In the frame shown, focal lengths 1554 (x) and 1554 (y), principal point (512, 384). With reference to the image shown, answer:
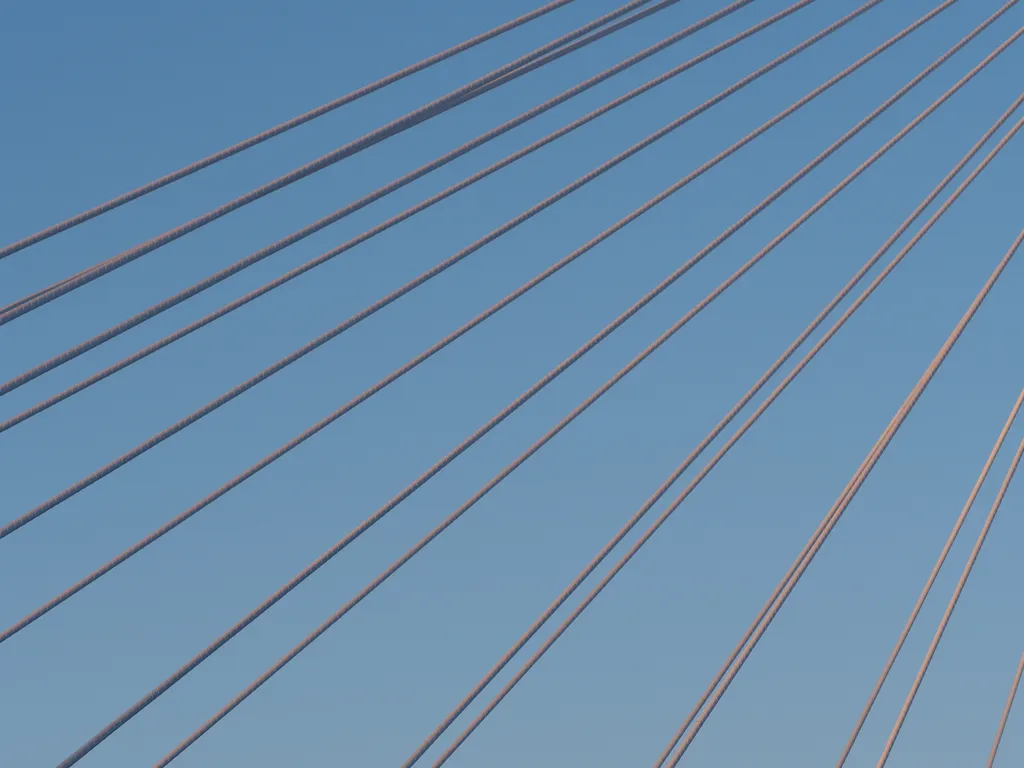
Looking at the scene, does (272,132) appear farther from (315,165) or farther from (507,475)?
(507,475)

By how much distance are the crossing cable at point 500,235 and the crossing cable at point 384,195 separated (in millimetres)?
201

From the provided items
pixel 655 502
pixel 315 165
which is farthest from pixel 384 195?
pixel 655 502

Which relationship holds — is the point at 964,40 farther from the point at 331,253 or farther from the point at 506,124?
the point at 331,253

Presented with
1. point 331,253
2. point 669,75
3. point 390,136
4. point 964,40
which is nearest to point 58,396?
point 331,253

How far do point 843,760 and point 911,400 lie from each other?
1830 millimetres

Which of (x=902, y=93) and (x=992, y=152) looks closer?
(x=902, y=93)

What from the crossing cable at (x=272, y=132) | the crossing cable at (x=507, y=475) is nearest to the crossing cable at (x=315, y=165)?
the crossing cable at (x=272, y=132)

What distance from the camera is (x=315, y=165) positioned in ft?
19.6

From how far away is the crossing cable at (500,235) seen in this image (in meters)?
5.39

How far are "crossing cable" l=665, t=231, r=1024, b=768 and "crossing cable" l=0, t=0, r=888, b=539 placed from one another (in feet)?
4.29

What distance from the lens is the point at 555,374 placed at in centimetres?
673

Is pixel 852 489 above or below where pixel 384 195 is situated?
below

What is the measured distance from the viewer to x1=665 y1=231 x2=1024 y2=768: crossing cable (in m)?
6.96

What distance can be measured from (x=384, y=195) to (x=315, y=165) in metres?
0.33
